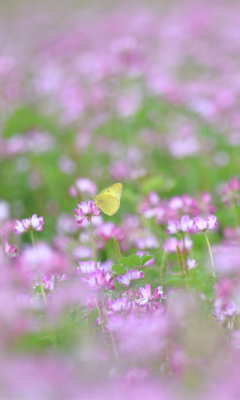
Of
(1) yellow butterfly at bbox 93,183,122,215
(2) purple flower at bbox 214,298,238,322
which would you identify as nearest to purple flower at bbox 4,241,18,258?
(1) yellow butterfly at bbox 93,183,122,215

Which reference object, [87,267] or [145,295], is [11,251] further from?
[145,295]

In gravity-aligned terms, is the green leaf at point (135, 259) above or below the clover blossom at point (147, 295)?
above

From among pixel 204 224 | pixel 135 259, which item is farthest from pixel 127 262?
pixel 204 224

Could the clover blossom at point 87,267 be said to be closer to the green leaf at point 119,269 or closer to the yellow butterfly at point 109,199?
the green leaf at point 119,269

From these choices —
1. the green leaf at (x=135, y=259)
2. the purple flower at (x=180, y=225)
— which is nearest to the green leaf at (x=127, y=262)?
the green leaf at (x=135, y=259)

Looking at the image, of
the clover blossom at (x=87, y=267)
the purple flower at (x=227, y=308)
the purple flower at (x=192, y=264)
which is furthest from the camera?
the purple flower at (x=192, y=264)

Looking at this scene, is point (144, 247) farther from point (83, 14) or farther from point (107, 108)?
point (83, 14)

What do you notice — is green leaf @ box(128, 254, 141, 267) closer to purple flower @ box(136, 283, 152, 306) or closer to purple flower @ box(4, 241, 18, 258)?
purple flower @ box(136, 283, 152, 306)
